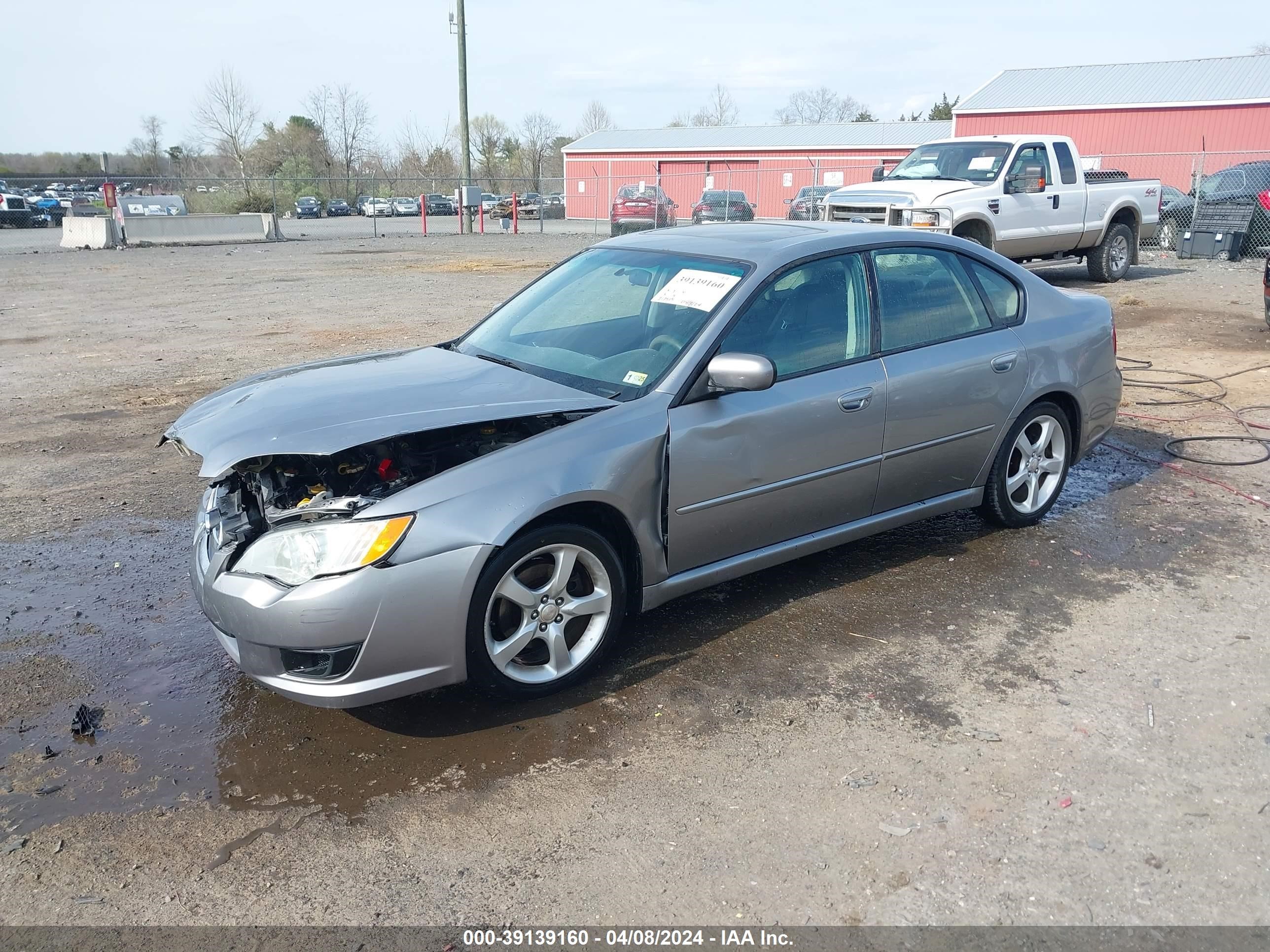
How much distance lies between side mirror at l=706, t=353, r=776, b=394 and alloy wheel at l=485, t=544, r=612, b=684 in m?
0.85

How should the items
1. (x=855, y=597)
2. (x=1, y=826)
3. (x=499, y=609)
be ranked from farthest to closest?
(x=855, y=597) < (x=499, y=609) < (x=1, y=826)

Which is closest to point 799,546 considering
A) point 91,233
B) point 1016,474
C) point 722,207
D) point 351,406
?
point 1016,474

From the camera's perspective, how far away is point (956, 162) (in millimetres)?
14398

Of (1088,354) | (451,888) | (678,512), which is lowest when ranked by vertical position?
(451,888)

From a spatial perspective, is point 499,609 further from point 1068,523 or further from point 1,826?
point 1068,523

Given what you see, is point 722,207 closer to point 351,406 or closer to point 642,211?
point 642,211

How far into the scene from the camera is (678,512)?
4.05 m

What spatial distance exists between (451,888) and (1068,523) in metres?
4.24

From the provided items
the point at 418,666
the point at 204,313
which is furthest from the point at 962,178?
the point at 418,666

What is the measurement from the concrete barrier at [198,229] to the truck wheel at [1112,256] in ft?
75.5

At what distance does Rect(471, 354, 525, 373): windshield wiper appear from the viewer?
4.52 m

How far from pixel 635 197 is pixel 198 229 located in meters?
12.7

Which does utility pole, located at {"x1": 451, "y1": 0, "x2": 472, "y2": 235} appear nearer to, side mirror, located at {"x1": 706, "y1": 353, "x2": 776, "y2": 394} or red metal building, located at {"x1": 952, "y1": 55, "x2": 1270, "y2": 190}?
red metal building, located at {"x1": 952, "y1": 55, "x2": 1270, "y2": 190}

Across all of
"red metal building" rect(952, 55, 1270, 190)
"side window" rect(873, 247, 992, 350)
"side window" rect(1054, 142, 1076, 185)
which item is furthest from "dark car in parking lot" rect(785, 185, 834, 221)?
"side window" rect(873, 247, 992, 350)
